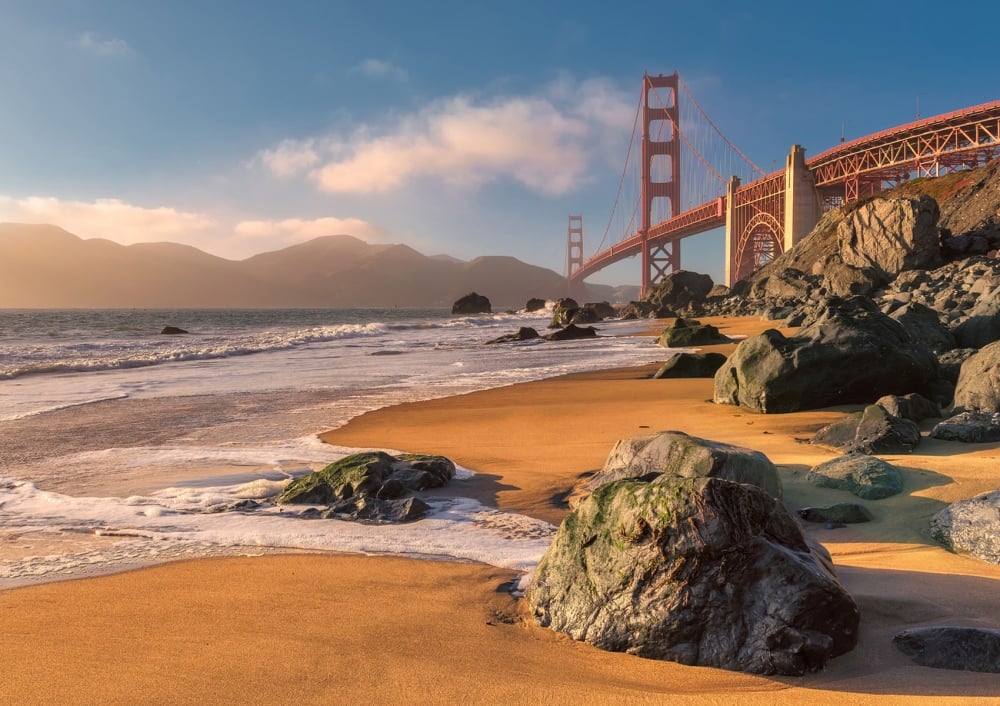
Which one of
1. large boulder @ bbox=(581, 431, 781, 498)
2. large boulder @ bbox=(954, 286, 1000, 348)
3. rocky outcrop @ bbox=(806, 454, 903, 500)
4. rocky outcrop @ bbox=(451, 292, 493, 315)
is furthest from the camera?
rocky outcrop @ bbox=(451, 292, 493, 315)

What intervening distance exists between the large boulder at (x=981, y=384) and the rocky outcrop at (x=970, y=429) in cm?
33

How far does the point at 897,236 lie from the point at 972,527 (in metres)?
30.9

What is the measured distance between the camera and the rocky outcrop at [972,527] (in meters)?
Answer: 3.06

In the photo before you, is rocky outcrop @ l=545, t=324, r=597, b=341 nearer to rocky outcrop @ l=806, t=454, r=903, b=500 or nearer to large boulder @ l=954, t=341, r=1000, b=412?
large boulder @ l=954, t=341, r=1000, b=412

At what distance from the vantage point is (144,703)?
6.61 ft

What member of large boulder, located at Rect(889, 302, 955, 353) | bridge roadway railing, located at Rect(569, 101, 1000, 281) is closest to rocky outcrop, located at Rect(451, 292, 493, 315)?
bridge roadway railing, located at Rect(569, 101, 1000, 281)

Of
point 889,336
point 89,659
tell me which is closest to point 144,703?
point 89,659

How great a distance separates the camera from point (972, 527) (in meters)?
3.19

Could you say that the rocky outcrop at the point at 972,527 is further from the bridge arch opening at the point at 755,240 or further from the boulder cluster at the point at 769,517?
the bridge arch opening at the point at 755,240

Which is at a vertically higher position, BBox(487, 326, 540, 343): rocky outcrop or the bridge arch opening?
the bridge arch opening

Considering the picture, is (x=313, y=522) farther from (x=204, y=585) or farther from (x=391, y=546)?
(x=204, y=585)

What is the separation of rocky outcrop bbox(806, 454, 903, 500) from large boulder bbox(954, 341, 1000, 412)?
1.95 meters

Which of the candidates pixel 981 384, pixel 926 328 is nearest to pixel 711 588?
pixel 981 384

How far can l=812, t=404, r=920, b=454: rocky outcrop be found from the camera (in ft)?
16.5
